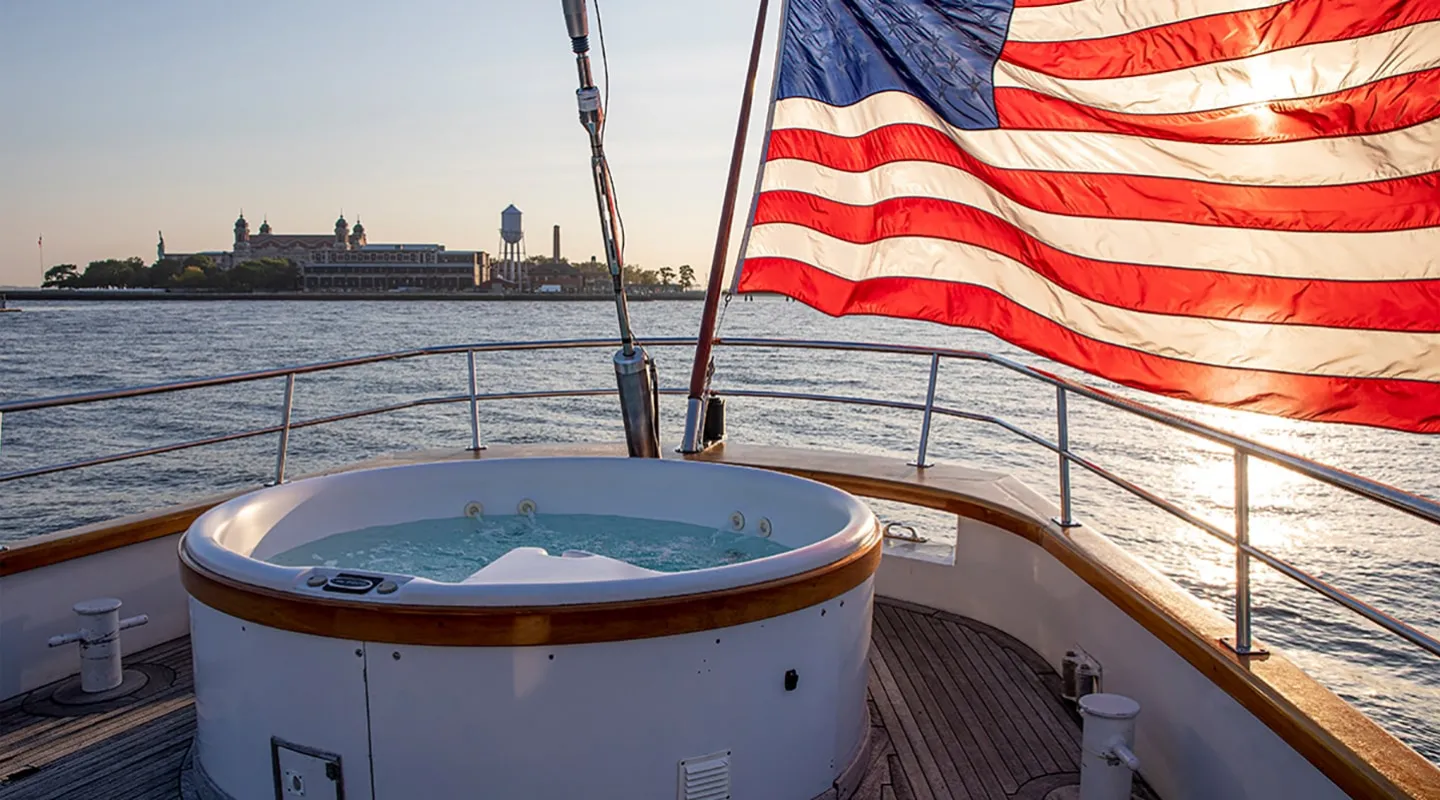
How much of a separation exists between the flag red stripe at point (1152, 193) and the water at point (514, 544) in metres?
1.32

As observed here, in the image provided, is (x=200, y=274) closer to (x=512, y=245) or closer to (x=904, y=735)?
(x=512, y=245)

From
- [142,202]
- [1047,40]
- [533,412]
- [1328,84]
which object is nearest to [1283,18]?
[1328,84]

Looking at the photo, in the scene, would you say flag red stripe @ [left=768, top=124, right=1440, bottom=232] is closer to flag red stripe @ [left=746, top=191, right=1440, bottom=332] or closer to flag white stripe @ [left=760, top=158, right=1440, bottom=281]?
flag white stripe @ [left=760, top=158, right=1440, bottom=281]

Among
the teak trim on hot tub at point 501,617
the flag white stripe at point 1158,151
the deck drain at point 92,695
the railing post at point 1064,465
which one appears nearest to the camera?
the teak trim on hot tub at point 501,617

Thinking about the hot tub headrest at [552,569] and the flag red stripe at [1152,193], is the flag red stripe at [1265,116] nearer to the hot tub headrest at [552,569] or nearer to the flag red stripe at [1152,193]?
the flag red stripe at [1152,193]

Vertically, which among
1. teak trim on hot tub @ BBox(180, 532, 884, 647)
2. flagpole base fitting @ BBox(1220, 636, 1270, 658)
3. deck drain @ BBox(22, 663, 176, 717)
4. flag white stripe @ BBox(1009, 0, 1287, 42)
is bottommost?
deck drain @ BBox(22, 663, 176, 717)

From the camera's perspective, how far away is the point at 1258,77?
96.6 inches

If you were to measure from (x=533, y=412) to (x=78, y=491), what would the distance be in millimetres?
9032

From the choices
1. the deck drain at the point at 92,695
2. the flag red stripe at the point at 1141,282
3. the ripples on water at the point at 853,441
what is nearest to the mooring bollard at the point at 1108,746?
the flag red stripe at the point at 1141,282

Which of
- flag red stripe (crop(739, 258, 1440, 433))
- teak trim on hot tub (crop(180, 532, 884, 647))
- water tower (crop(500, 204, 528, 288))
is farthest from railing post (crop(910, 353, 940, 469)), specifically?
water tower (crop(500, 204, 528, 288))

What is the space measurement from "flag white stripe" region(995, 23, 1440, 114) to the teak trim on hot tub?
1613 millimetres

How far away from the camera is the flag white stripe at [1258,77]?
2.14 m

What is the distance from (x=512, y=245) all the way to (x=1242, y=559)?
64389 millimetres

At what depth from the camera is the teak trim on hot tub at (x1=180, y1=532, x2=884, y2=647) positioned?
6.42ft
